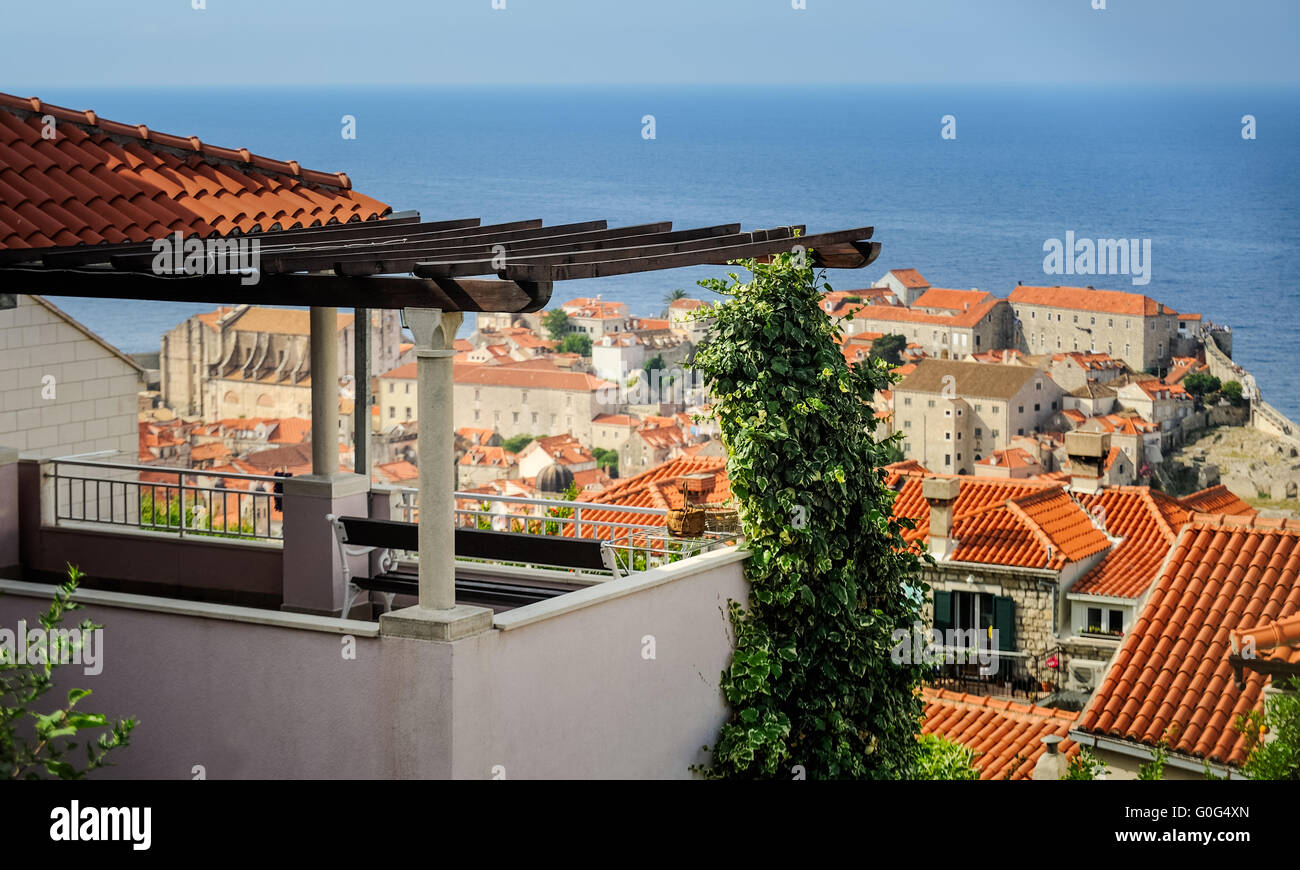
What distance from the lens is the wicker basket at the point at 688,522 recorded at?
7.66m

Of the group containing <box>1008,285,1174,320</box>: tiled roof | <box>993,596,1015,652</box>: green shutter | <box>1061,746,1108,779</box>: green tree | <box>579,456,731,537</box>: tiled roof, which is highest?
<box>1008,285,1174,320</box>: tiled roof

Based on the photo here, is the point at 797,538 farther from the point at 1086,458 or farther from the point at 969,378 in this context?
the point at 969,378

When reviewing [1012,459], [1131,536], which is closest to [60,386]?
[1131,536]

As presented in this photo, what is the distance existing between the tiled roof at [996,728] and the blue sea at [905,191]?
316ft

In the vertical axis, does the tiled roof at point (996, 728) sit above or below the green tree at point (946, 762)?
below

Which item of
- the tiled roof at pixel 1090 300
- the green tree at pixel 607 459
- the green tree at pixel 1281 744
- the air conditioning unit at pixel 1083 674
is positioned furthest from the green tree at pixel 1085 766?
the tiled roof at pixel 1090 300

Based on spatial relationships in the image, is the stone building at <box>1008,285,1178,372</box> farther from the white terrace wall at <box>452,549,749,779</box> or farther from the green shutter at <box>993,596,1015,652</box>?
the white terrace wall at <box>452,549,749,779</box>

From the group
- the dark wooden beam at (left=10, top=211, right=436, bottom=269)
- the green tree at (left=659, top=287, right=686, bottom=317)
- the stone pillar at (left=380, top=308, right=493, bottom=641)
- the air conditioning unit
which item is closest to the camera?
the stone pillar at (left=380, top=308, right=493, bottom=641)

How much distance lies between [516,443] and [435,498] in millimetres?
91172

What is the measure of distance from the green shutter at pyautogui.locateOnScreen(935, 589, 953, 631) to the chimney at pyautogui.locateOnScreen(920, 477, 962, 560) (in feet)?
2.14

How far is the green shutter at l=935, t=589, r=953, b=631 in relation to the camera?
2422 cm

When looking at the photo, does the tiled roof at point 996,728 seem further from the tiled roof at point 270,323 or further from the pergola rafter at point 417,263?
the tiled roof at point 270,323

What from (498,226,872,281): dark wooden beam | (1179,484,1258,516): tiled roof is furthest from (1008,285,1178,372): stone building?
(498,226,872,281): dark wooden beam

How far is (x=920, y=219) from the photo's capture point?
155 meters
